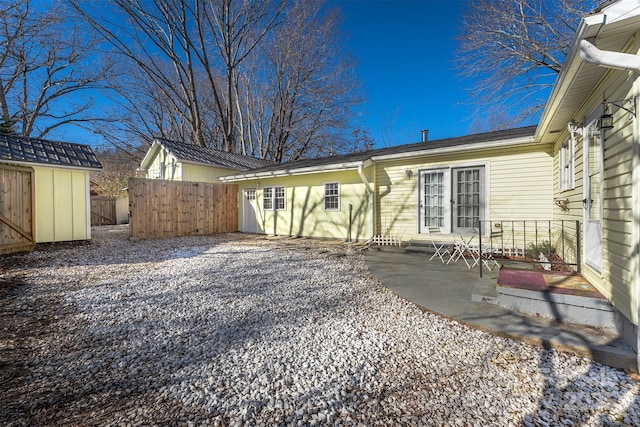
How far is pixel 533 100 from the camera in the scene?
483 inches

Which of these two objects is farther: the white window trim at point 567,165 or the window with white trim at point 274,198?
the window with white trim at point 274,198

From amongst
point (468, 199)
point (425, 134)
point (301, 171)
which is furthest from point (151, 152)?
point (468, 199)

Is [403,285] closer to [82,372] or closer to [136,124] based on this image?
[82,372]

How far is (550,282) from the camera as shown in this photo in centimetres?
329

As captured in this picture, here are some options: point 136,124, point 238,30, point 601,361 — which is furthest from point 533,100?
point 136,124

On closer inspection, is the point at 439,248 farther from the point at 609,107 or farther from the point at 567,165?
the point at 609,107

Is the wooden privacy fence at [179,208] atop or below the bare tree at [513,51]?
below

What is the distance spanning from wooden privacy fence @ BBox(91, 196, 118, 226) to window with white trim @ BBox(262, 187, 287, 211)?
38.5 ft

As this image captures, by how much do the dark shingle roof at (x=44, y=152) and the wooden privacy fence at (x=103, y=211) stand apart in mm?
9266

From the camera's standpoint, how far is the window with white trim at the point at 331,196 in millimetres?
9089

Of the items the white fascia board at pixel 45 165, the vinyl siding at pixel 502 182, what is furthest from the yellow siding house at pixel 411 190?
the white fascia board at pixel 45 165

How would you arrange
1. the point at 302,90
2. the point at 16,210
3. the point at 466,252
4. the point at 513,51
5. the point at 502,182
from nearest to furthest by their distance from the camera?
the point at 466,252, the point at 502,182, the point at 16,210, the point at 513,51, the point at 302,90

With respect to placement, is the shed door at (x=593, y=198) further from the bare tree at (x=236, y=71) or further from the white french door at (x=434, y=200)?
the bare tree at (x=236, y=71)

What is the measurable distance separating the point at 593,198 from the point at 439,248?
3416 millimetres
